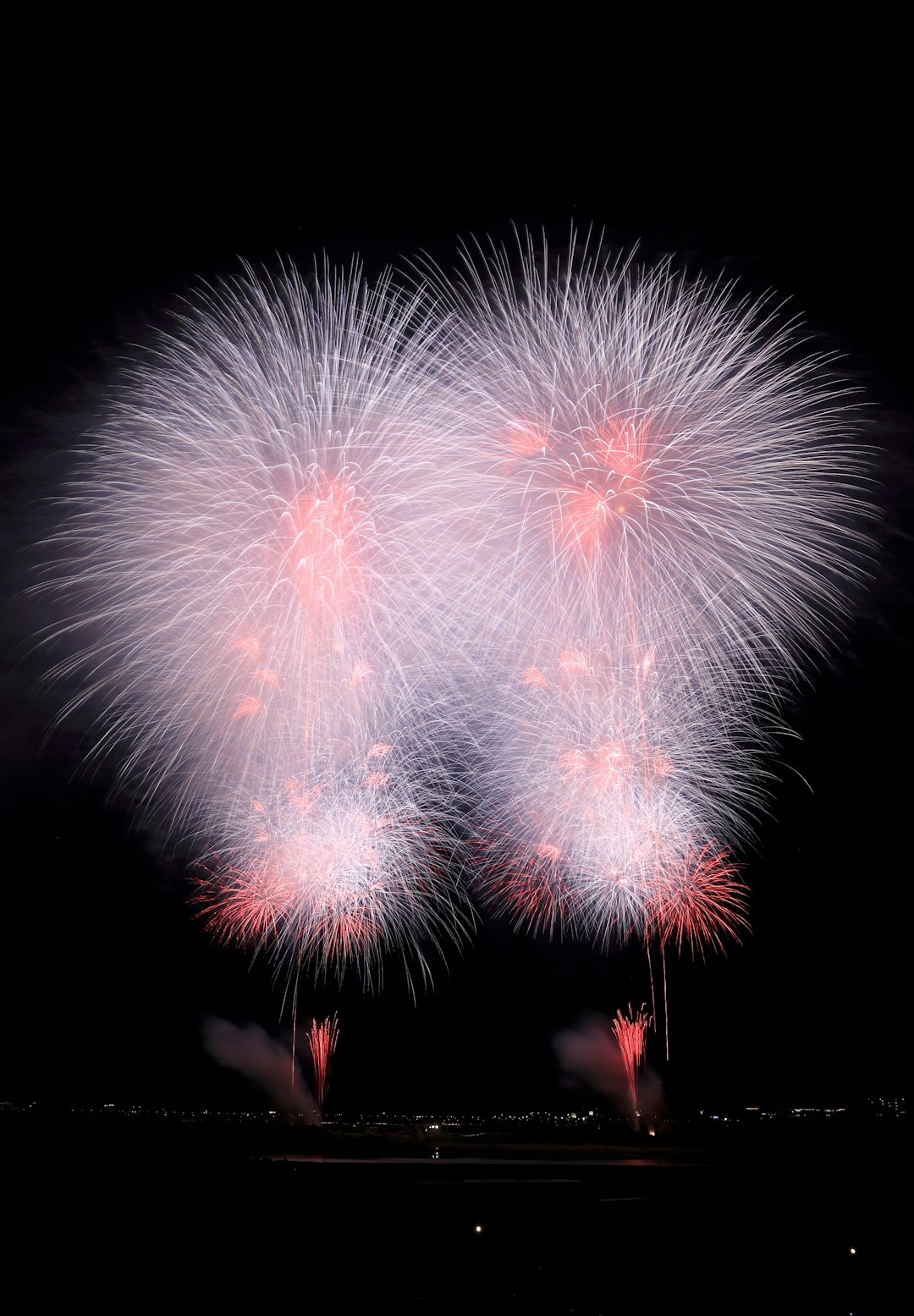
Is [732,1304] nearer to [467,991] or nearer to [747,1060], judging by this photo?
[747,1060]

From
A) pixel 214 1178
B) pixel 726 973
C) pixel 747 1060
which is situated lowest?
pixel 214 1178

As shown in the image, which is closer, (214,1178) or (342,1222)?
(342,1222)

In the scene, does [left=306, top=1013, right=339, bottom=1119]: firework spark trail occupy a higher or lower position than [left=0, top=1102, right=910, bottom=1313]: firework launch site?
higher

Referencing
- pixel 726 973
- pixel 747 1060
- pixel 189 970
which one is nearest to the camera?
pixel 747 1060

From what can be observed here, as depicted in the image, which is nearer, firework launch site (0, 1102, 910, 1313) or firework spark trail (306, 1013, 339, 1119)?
firework launch site (0, 1102, 910, 1313)

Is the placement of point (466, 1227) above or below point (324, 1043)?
below

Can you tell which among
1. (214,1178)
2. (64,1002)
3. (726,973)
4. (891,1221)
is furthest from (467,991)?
(891,1221)

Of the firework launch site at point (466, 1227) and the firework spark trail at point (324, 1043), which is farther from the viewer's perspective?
the firework spark trail at point (324, 1043)

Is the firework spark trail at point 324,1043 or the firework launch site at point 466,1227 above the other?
the firework spark trail at point 324,1043

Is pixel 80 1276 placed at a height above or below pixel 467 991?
below

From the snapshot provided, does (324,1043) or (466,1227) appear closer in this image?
(466,1227)

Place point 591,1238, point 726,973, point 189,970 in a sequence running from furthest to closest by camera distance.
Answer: point 189,970 < point 726,973 < point 591,1238
